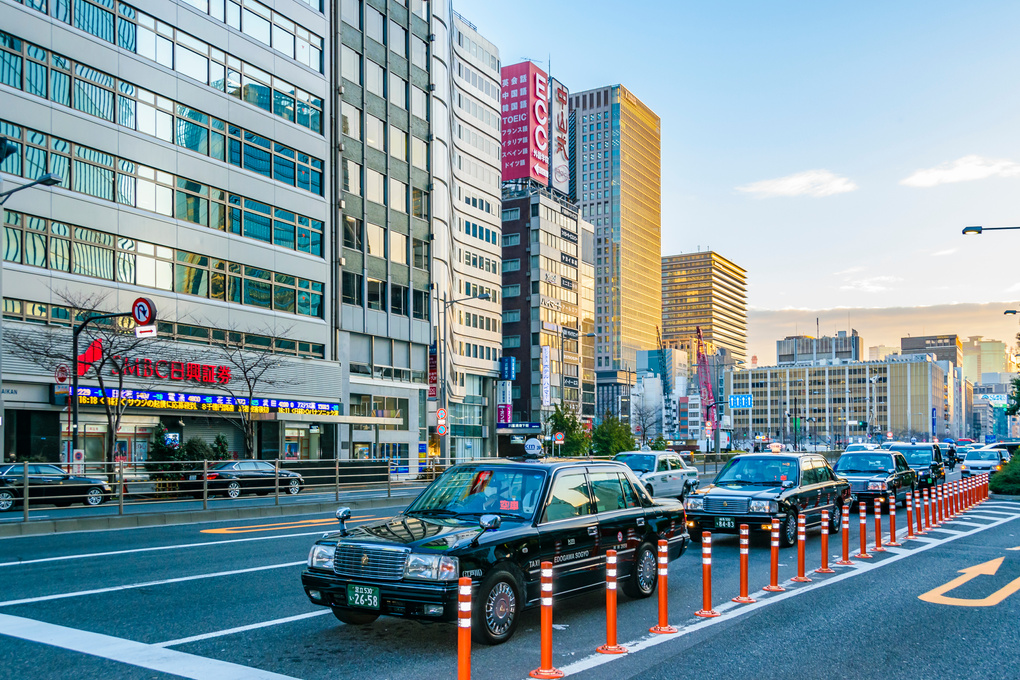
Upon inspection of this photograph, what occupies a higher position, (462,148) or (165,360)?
(462,148)

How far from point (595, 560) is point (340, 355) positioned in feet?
136

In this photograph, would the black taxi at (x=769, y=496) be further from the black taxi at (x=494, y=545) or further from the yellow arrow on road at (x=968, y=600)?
the black taxi at (x=494, y=545)

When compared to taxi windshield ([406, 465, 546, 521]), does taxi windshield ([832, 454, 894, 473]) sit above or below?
below

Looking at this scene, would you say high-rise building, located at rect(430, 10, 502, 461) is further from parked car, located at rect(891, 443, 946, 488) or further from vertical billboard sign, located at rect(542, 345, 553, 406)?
parked car, located at rect(891, 443, 946, 488)

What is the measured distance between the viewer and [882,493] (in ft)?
71.2

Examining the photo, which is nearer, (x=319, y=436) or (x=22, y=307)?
(x=22, y=307)

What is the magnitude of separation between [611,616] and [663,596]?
3.31 ft

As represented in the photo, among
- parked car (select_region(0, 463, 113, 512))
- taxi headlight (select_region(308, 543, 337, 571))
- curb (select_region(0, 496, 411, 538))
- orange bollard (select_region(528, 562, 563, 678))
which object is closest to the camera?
orange bollard (select_region(528, 562, 563, 678))

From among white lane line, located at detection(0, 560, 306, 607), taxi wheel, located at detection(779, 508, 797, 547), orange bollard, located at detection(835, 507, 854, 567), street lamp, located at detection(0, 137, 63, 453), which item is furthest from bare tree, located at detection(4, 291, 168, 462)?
orange bollard, located at detection(835, 507, 854, 567)

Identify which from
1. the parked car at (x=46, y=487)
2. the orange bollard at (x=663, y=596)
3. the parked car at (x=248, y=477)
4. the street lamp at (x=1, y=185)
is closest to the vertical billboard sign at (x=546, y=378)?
the parked car at (x=248, y=477)

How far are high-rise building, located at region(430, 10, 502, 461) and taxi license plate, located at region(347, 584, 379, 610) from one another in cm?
6288

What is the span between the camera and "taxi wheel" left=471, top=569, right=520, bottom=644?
7.93 m

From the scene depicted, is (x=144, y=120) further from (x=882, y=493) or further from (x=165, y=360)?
(x=882, y=493)

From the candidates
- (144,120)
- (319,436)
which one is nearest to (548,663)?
(144,120)
